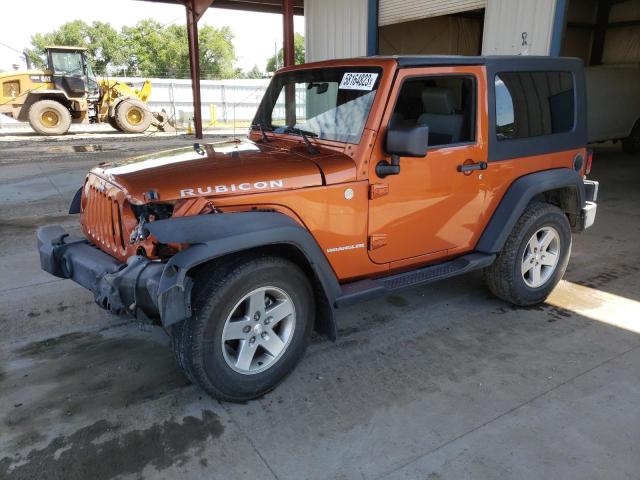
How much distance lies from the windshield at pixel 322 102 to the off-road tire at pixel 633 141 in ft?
43.9

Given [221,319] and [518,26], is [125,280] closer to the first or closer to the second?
[221,319]

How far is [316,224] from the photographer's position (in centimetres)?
303

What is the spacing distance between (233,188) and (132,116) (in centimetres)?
1827

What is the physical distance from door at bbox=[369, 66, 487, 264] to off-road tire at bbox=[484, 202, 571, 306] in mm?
458

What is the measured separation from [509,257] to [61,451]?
10.8 feet

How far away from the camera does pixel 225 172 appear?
2.89 meters

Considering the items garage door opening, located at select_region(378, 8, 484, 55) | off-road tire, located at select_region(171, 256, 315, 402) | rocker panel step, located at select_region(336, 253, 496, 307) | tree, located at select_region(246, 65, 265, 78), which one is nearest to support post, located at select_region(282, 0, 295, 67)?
garage door opening, located at select_region(378, 8, 484, 55)

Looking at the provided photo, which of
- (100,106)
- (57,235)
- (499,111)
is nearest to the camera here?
(57,235)

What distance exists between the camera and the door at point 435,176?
129 inches

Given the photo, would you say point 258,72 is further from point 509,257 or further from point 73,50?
point 509,257

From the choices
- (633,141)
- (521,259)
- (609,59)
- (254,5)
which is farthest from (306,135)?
(609,59)

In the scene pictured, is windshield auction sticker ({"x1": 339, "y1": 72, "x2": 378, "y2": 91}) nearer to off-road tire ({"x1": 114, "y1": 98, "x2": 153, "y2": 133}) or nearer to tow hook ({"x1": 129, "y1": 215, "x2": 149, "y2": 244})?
tow hook ({"x1": 129, "y1": 215, "x2": 149, "y2": 244})

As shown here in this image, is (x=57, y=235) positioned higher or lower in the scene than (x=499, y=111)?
lower

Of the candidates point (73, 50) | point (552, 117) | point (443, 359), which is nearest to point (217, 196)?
point (443, 359)
